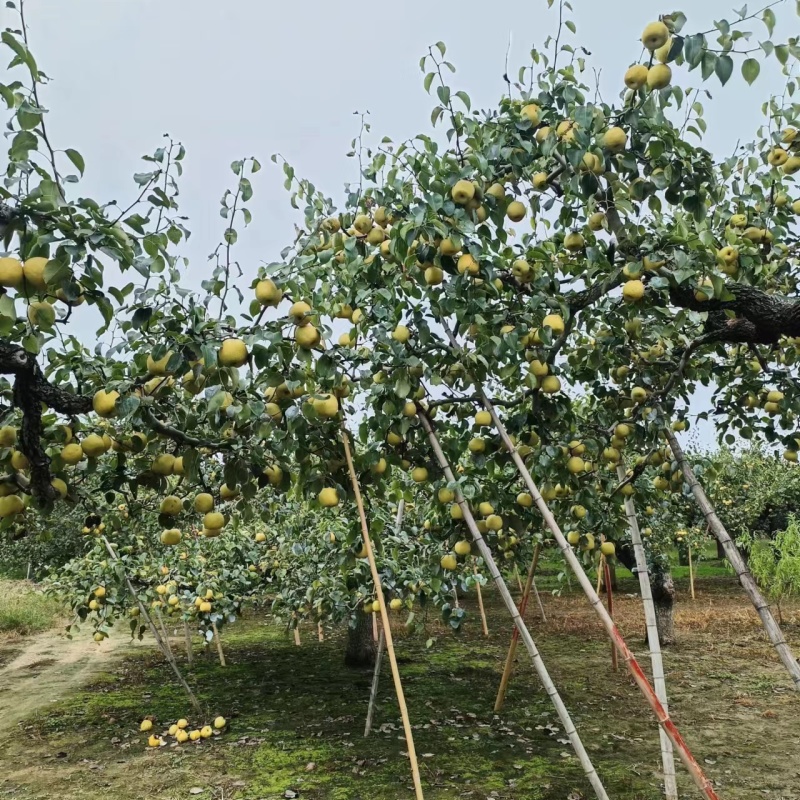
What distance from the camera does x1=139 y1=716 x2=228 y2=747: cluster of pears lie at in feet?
15.8

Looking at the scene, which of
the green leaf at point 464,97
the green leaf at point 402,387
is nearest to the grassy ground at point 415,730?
the green leaf at point 402,387

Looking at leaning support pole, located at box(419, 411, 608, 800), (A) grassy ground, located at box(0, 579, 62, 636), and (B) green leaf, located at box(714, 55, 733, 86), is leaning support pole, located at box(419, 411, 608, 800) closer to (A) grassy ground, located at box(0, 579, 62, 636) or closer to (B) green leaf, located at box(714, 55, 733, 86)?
(B) green leaf, located at box(714, 55, 733, 86)

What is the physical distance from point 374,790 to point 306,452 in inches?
105

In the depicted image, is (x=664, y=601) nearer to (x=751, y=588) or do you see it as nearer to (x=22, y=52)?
(x=751, y=588)

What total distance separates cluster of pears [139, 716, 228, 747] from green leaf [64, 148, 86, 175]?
449cm

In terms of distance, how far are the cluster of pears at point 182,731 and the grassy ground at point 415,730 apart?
9 cm

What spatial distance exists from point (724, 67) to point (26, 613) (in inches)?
530

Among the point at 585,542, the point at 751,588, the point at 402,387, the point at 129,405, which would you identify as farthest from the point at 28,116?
the point at 585,542

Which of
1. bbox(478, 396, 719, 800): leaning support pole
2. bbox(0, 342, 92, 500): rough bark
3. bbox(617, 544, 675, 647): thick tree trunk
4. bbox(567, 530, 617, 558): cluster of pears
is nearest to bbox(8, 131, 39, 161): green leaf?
bbox(0, 342, 92, 500): rough bark

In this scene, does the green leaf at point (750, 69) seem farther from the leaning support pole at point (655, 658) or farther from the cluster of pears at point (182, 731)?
the cluster of pears at point (182, 731)

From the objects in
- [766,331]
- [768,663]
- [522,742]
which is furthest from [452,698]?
[766,331]

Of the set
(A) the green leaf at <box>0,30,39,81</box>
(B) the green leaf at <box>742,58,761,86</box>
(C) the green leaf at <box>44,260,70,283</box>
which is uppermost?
(B) the green leaf at <box>742,58,761,86</box>

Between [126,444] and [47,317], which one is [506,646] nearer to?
[126,444]

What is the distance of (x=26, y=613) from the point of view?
11844 mm
